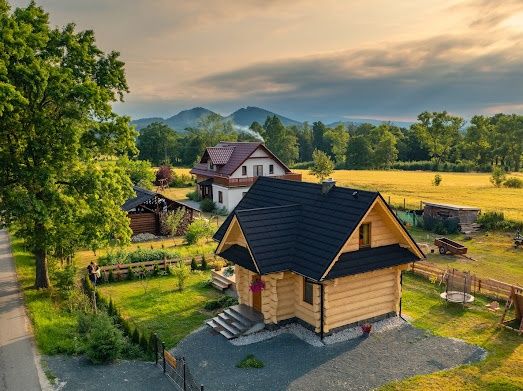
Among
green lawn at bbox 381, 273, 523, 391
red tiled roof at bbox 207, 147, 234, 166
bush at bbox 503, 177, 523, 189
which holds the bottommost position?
green lawn at bbox 381, 273, 523, 391

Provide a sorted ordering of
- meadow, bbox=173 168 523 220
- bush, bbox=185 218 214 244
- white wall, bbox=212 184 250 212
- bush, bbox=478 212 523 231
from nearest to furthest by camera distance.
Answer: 1. bush, bbox=185 218 214 244
2. bush, bbox=478 212 523 231
3. white wall, bbox=212 184 250 212
4. meadow, bbox=173 168 523 220

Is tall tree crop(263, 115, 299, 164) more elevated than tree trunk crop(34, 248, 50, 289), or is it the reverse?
tall tree crop(263, 115, 299, 164)

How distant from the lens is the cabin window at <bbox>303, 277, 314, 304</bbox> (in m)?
17.6

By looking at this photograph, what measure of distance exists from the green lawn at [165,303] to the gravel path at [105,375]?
218cm

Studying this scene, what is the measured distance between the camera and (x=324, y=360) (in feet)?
51.1

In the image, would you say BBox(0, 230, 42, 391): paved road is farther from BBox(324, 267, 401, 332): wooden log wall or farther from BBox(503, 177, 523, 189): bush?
BBox(503, 177, 523, 189): bush

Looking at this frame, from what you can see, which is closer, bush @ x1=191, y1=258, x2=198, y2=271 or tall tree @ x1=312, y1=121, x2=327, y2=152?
bush @ x1=191, y1=258, x2=198, y2=271

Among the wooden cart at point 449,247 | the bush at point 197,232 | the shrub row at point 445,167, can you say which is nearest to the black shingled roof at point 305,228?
the bush at point 197,232

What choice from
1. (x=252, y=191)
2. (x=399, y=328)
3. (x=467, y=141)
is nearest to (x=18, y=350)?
(x=252, y=191)

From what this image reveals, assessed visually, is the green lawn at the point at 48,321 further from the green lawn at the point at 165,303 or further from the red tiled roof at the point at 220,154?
the red tiled roof at the point at 220,154

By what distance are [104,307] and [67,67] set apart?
1131 centimetres

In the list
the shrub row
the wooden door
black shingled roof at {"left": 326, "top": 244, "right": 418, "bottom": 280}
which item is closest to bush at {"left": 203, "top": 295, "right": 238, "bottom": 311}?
the wooden door

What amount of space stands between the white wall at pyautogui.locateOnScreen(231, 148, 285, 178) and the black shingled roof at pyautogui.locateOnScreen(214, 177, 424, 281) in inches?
1113

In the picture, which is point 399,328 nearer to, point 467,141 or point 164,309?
point 164,309
